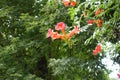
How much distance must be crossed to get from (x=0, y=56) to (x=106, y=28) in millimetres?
3475

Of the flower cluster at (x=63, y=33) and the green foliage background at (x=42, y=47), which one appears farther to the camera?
the green foliage background at (x=42, y=47)

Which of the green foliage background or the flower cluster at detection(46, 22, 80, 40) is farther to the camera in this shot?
the green foliage background

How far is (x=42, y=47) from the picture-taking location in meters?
6.75

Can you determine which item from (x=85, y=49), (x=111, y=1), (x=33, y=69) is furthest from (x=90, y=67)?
(x=111, y=1)

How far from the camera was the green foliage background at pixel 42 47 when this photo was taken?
5.60 m

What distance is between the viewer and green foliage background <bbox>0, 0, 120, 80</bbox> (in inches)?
221

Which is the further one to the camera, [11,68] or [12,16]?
[12,16]

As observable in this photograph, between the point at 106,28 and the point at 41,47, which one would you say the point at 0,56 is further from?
the point at 106,28

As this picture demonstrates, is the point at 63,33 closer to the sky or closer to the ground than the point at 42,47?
closer to the ground

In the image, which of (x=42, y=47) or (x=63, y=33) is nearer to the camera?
(x=63, y=33)

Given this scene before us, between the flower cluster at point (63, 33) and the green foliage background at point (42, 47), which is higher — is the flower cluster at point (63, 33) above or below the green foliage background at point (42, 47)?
below

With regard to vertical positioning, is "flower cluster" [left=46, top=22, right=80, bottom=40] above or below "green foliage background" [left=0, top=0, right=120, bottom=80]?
below

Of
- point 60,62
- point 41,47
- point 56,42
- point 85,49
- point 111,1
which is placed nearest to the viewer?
point 111,1

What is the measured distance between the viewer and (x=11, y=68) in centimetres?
609
